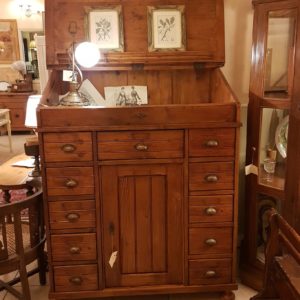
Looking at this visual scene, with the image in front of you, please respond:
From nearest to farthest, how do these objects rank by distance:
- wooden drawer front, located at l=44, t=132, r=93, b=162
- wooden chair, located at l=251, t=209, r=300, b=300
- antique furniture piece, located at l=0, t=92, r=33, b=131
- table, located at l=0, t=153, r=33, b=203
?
wooden chair, located at l=251, t=209, r=300, b=300 < wooden drawer front, located at l=44, t=132, r=93, b=162 < table, located at l=0, t=153, r=33, b=203 < antique furniture piece, located at l=0, t=92, r=33, b=131

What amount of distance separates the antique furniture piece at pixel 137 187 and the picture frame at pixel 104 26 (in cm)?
5

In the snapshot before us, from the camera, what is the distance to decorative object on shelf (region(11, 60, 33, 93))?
610cm

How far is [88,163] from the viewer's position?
1.69 m

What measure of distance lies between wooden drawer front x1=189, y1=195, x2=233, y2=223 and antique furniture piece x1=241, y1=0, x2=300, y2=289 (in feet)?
0.84

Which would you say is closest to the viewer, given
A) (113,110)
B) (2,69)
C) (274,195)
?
(113,110)

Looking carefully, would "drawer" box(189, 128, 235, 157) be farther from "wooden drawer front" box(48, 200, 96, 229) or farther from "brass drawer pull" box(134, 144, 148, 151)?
"wooden drawer front" box(48, 200, 96, 229)

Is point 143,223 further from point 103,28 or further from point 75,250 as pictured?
point 103,28

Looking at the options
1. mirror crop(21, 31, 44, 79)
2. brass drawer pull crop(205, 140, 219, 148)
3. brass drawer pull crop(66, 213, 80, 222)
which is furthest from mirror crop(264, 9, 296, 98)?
mirror crop(21, 31, 44, 79)

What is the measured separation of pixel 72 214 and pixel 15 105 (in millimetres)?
4845

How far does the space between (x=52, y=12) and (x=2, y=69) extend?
487 centimetres

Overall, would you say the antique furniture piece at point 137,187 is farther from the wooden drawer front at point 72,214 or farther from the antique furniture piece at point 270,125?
the antique furniture piece at point 270,125

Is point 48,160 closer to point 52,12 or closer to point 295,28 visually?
point 52,12

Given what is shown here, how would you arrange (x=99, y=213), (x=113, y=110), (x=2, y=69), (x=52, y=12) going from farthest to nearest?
1. (x=2, y=69)
2. (x=52, y=12)
3. (x=99, y=213)
4. (x=113, y=110)

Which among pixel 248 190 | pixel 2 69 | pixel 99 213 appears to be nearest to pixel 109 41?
pixel 99 213
